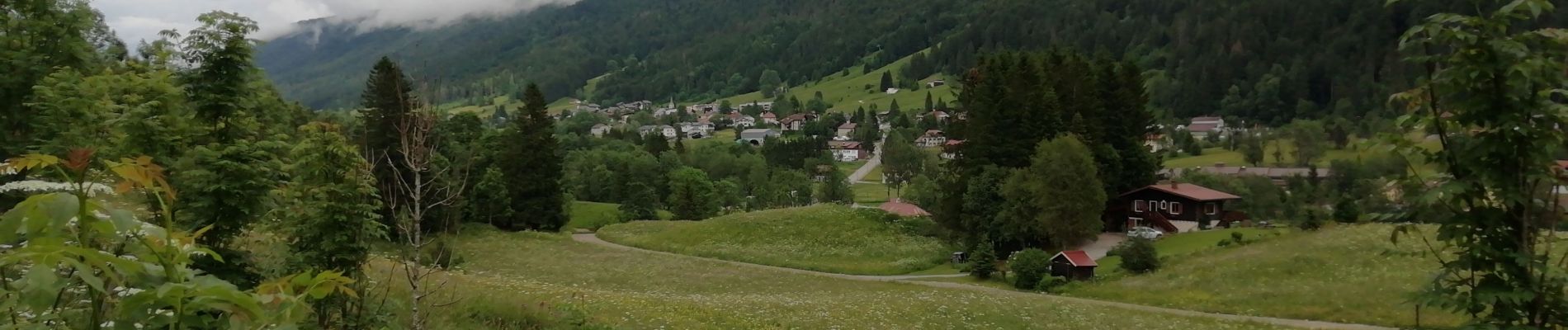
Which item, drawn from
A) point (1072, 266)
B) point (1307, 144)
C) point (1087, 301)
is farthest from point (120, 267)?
point (1307, 144)

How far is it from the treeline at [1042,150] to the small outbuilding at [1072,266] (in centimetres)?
381

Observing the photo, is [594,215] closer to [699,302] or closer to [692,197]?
[692,197]

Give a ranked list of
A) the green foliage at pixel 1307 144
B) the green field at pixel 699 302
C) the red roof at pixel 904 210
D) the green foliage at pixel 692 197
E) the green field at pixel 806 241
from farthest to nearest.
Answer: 1. the green foliage at pixel 1307 144
2. the green foliage at pixel 692 197
3. the red roof at pixel 904 210
4. the green field at pixel 806 241
5. the green field at pixel 699 302

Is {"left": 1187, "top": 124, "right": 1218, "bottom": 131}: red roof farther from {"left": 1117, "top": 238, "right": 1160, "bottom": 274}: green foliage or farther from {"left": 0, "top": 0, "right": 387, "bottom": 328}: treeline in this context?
{"left": 0, "top": 0, "right": 387, "bottom": 328}: treeline

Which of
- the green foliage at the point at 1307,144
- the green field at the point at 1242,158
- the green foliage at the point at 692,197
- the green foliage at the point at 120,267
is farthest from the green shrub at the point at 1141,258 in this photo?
the green foliage at the point at 1307,144

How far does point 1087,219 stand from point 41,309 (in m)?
40.1

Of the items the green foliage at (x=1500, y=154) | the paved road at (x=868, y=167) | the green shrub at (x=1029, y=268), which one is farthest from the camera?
the paved road at (x=868, y=167)

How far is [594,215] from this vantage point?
75.7 meters

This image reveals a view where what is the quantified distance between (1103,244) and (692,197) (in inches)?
1637

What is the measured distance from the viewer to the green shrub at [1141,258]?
32.4 m

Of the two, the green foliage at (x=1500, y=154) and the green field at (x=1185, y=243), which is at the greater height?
the green foliage at (x=1500, y=154)

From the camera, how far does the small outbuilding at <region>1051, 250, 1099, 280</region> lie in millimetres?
33031

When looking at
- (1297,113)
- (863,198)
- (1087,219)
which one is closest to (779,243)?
(1087,219)

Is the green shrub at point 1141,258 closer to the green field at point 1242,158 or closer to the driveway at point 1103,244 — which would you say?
the driveway at point 1103,244
